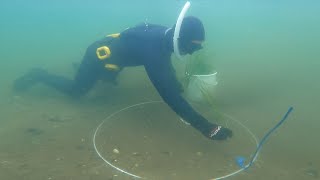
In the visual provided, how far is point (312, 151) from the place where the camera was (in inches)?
188

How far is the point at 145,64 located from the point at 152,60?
245mm

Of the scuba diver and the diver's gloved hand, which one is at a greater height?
the scuba diver

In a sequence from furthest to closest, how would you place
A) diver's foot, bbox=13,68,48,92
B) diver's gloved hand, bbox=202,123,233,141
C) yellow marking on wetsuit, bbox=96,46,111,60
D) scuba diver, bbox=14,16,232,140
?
1. diver's foot, bbox=13,68,48,92
2. yellow marking on wetsuit, bbox=96,46,111,60
3. scuba diver, bbox=14,16,232,140
4. diver's gloved hand, bbox=202,123,233,141

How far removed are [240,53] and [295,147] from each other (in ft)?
21.8

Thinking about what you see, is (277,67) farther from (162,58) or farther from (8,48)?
(8,48)

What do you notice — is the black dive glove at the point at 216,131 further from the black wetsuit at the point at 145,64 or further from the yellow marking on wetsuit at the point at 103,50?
the yellow marking on wetsuit at the point at 103,50

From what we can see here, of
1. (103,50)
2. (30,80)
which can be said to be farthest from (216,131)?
(30,80)

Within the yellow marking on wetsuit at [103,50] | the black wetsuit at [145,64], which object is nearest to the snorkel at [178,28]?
the black wetsuit at [145,64]

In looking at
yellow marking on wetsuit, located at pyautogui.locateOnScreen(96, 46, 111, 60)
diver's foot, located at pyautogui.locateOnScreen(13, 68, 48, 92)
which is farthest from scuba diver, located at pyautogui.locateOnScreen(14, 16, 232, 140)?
diver's foot, located at pyautogui.locateOnScreen(13, 68, 48, 92)

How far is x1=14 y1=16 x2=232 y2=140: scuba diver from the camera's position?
4.47m

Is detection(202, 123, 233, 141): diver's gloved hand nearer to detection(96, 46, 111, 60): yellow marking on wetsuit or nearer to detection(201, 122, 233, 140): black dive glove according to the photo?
detection(201, 122, 233, 140): black dive glove

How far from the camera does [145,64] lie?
5023 millimetres

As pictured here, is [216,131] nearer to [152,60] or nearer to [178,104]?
[178,104]

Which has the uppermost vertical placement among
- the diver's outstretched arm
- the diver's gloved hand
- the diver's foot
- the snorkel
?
the snorkel
